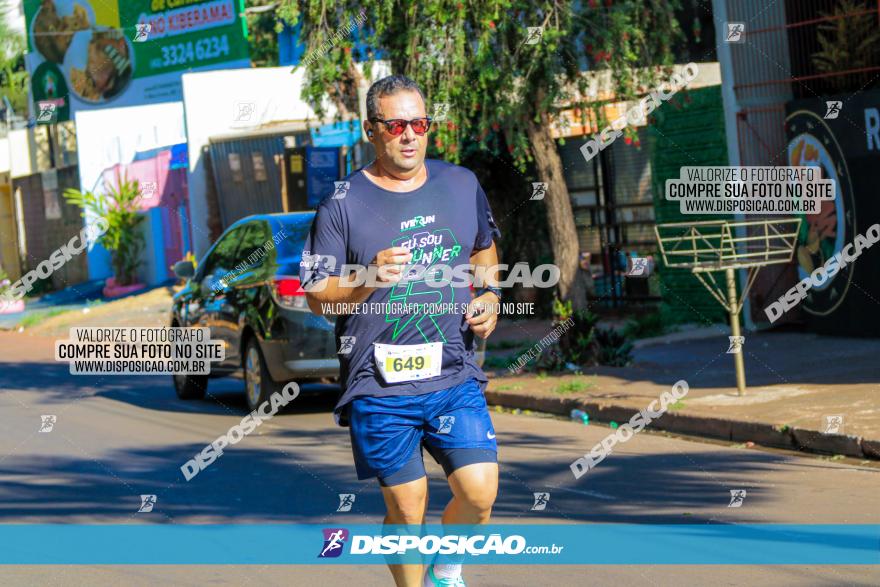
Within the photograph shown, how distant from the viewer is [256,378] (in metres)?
12.6

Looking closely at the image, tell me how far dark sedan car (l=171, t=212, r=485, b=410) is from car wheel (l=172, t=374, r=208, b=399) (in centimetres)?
28

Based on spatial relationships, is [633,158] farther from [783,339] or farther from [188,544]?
[188,544]

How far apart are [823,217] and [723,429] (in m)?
5.26

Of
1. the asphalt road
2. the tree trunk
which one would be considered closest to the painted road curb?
the asphalt road

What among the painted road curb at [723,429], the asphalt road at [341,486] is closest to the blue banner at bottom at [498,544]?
the asphalt road at [341,486]

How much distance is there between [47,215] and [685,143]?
2841 centimetres

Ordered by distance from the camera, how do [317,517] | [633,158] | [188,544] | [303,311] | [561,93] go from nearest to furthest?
1. [188,544]
2. [317,517]
3. [303,311]
4. [561,93]
5. [633,158]

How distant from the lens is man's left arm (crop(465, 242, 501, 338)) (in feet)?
16.3

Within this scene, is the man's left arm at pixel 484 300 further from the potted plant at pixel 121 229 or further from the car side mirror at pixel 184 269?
the potted plant at pixel 121 229

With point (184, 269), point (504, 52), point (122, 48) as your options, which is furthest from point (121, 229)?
point (504, 52)

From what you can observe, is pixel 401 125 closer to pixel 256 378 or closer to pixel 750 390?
pixel 750 390

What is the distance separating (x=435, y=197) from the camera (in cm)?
495

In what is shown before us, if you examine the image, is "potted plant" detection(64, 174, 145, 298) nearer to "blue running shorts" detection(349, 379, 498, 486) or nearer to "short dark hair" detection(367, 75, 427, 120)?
"short dark hair" detection(367, 75, 427, 120)

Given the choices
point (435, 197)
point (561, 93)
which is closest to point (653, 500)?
point (435, 197)
